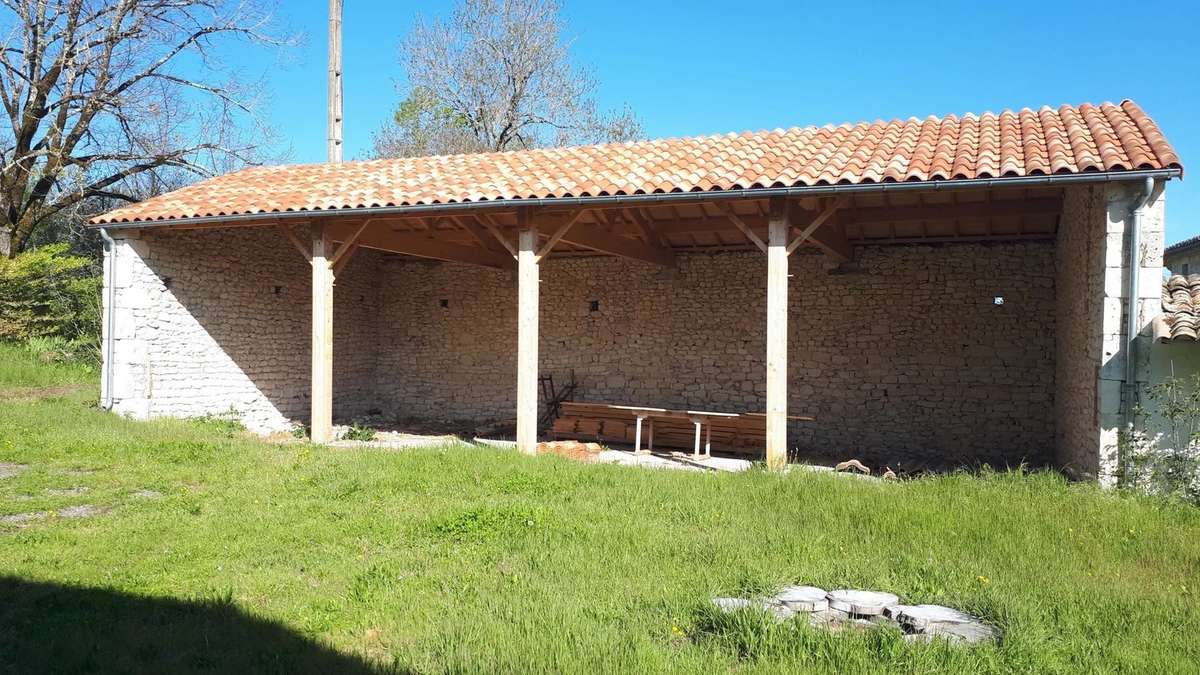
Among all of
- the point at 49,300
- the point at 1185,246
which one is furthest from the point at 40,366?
the point at 1185,246

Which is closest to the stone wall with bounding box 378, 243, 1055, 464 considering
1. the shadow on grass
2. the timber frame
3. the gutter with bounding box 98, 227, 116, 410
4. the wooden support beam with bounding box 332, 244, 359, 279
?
the timber frame

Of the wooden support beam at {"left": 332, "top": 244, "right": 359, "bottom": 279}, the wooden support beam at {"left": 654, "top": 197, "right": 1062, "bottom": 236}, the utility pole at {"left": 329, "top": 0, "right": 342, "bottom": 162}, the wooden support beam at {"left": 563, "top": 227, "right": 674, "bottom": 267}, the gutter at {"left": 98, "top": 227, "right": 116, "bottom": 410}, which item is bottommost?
the gutter at {"left": 98, "top": 227, "right": 116, "bottom": 410}

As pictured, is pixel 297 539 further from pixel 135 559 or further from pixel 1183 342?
pixel 1183 342

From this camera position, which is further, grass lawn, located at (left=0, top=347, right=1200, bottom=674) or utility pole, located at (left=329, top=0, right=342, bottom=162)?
utility pole, located at (left=329, top=0, right=342, bottom=162)

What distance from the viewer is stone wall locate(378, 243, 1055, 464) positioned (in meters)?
10.1

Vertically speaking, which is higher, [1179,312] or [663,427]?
[1179,312]

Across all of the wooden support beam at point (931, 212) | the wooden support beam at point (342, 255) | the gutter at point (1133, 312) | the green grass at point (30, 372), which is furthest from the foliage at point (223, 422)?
the gutter at point (1133, 312)

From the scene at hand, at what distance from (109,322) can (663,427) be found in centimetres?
689

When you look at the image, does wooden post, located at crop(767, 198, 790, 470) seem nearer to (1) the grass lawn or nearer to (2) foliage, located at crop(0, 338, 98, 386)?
(1) the grass lawn

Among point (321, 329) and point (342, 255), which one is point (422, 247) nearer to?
point (342, 255)

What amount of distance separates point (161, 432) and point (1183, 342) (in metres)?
9.22

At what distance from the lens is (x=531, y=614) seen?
355cm

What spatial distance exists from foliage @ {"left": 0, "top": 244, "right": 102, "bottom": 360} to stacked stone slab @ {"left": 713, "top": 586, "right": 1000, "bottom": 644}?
1364 cm

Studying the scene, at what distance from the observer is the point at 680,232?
10891 mm
